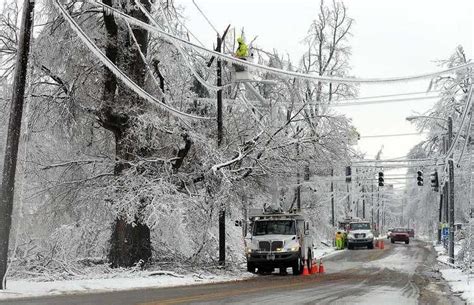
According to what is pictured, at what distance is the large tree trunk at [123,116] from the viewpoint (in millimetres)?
20391

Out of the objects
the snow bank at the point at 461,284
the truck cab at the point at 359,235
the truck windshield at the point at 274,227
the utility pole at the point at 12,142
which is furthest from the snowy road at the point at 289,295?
the truck cab at the point at 359,235

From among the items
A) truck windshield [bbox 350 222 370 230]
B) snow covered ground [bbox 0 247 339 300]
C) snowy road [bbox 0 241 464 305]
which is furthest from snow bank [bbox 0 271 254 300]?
truck windshield [bbox 350 222 370 230]

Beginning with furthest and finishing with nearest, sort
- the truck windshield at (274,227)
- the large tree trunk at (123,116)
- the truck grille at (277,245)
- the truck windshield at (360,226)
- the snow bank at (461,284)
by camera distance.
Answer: the truck windshield at (360,226)
the truck windshield at (274,227)
the truck grille at (277,245)
the large tree trunk at (123,116)
the snow bank at (461,284)

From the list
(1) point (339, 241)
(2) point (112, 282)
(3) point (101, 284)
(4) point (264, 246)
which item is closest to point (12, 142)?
(3) point (101, 284)

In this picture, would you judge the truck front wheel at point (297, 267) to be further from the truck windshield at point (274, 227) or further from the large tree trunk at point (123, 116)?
the large tree trunk at point (123, 116)

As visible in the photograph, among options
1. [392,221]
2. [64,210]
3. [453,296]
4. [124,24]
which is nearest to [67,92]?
[124,24]

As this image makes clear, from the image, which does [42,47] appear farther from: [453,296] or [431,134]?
[431,134]

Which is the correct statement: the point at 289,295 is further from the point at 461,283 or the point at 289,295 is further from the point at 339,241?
the point at 339,241

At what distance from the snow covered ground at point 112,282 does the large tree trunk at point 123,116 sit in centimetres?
130

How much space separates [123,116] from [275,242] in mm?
7929

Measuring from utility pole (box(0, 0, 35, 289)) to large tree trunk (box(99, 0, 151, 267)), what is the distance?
5.76m

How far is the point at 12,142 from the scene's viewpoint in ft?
Result: 47.2

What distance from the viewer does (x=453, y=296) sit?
1625 cm

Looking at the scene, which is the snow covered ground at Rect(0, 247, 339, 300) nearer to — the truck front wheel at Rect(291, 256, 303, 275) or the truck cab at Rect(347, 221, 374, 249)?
the truck front wheel at Rect(291, 256, 303, 275)
